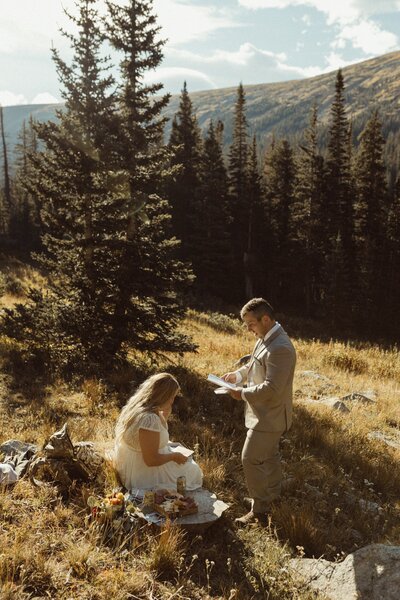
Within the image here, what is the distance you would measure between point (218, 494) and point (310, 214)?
124 feet

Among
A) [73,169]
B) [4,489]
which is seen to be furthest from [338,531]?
[73,169]

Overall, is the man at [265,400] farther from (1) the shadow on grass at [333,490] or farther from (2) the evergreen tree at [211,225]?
(2) the evergreen tree at [211,225]

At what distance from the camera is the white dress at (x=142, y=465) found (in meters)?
5.02

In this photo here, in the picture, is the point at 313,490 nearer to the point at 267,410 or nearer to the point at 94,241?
the point at 267,410

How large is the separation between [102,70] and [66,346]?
20.7 ft

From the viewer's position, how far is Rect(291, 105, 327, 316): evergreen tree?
134 ft

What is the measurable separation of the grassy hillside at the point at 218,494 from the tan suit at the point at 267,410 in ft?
1.10

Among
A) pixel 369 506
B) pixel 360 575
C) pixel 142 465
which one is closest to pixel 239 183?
pixel 369 506

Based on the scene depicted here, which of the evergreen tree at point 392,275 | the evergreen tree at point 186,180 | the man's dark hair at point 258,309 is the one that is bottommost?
the evergreen tree at point 392,275

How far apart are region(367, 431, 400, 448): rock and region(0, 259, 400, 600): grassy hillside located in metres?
0.12

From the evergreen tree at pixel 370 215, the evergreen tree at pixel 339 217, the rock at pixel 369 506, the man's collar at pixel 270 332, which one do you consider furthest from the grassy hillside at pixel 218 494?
the evergreen tree at pixel 370 215

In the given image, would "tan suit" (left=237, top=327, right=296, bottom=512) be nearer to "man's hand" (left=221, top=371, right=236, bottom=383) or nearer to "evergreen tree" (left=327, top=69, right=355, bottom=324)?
"man's hand" (left=221, top=371, right=236, bottom=383)

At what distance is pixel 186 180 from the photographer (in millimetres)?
41312

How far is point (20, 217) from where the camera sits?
56344 millimetres
